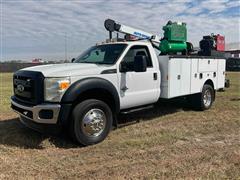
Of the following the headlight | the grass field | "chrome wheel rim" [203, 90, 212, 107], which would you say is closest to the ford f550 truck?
the headlight

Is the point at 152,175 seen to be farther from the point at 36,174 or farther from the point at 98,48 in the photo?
the point at 98,48

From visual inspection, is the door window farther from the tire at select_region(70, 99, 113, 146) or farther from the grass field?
the grass field

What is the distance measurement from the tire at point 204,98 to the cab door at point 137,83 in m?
2.13

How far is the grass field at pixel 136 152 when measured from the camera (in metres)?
4.45

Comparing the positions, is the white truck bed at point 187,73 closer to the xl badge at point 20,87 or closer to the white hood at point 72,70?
the white hood at point 72,70

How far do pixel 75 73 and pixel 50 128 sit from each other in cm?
106

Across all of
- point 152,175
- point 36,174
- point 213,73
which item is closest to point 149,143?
point 152,175

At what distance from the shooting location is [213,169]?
14.9 ft

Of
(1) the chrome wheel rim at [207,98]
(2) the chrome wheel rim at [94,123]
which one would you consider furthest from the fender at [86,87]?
(1) the chrome wheel rim at [207,98]

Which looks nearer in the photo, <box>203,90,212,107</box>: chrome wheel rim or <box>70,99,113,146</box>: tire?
<box>70,99,113,146</box>: tire

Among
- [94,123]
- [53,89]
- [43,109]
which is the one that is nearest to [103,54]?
[94,123]

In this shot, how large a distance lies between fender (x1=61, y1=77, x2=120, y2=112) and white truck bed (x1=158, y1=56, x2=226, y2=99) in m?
1.69

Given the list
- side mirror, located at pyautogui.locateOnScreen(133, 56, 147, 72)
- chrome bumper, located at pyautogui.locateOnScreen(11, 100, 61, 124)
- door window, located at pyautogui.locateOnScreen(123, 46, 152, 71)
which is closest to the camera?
chrome bumper, located at pyautogui.locateOnScreen(11, 100, 61, 124)

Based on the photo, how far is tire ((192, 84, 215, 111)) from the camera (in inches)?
352
